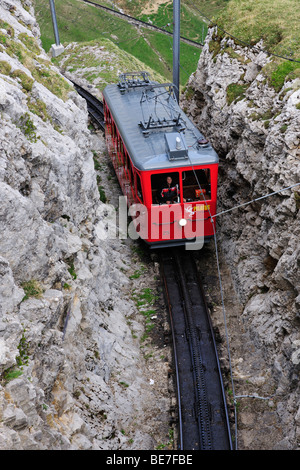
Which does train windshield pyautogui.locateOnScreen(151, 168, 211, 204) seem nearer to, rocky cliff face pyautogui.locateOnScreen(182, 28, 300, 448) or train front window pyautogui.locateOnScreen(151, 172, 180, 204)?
train front window pyautogui.locateOnScreen(151, 172, 180, 204)

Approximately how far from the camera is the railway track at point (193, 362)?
35.9 ft

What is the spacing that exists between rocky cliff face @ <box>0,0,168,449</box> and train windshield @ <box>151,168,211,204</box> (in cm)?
208

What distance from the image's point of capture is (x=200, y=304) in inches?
599

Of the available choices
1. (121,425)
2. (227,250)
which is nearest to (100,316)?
(121,425)

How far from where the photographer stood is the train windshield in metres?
14.4

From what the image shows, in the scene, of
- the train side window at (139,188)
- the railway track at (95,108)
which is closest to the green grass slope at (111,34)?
the railway track at (95,108)

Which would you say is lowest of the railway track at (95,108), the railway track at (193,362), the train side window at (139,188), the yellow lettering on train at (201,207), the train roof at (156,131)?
the railway track at (193,362)

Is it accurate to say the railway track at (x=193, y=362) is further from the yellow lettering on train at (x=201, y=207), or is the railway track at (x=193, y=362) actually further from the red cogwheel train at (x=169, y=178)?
the yellow lettering on train at (x=201, y=207)

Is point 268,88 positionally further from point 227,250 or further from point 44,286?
point 44,286

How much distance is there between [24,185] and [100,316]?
4771 millimetres

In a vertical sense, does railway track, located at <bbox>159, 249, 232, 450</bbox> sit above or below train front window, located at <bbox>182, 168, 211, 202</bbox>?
below

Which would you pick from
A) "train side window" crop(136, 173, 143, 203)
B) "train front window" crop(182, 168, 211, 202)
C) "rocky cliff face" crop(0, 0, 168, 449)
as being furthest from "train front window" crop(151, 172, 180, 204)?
"rocky cliff face" crop(0, 0, 168, 449)

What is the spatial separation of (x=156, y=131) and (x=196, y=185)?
2.39 meters

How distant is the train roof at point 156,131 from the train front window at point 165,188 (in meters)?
0.39
